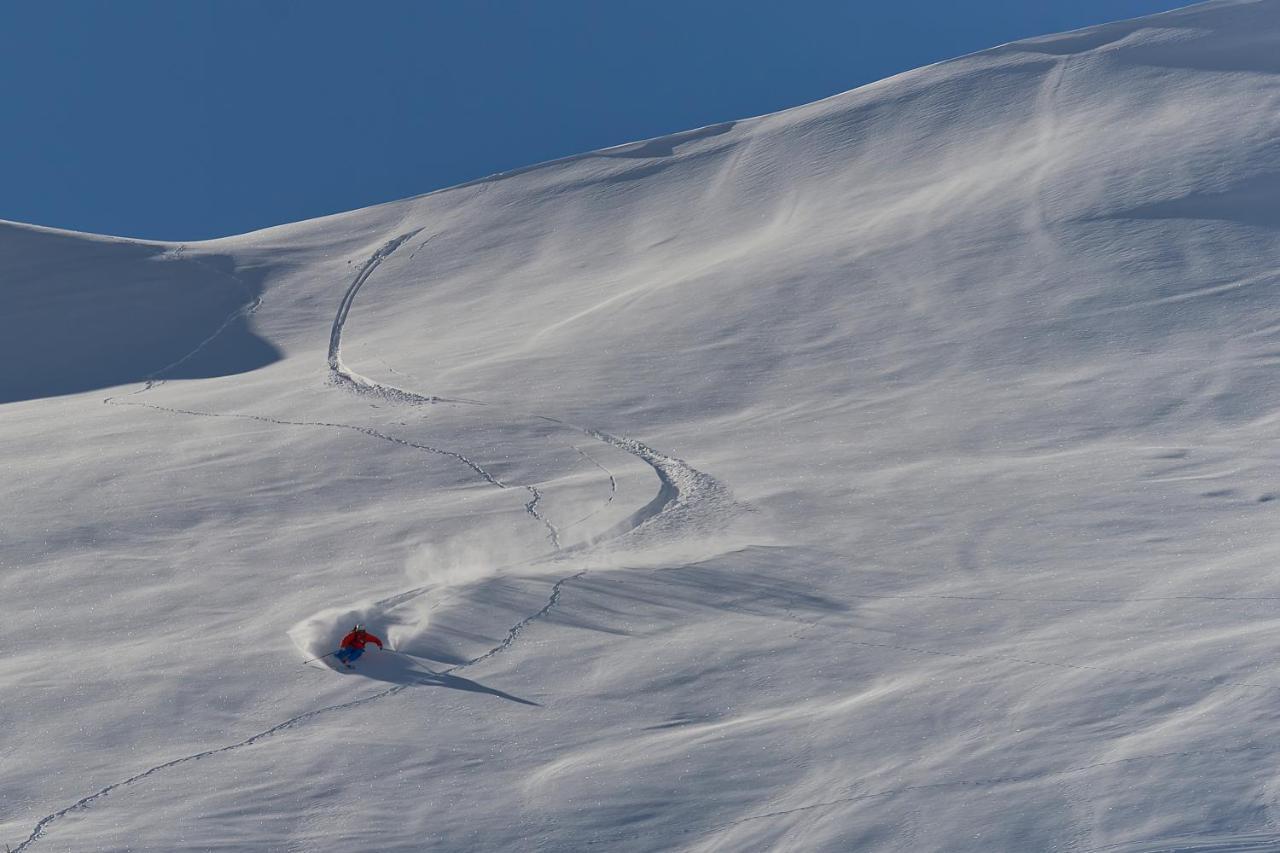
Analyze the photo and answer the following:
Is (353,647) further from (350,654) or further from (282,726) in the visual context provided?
(282,726)

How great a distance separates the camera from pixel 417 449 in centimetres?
1239

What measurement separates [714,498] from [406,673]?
3.15m

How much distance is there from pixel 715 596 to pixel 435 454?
4100mm

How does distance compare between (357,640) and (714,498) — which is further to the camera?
(714,498)

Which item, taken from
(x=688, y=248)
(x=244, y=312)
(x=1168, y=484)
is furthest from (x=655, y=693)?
(x=244, y=312)

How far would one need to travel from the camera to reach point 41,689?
27.4 ft

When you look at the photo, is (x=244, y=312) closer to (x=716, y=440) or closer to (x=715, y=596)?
(x=716, y=440)

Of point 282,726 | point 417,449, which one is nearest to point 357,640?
point 282,726

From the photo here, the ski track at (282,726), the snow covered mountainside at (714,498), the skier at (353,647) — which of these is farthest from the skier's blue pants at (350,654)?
the ski track at (282,726)

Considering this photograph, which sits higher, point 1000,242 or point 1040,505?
point 1000,242

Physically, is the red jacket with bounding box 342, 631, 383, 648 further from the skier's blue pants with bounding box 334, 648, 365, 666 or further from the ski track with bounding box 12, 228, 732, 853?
the ski track with bounding box 12, 228, 732, 853

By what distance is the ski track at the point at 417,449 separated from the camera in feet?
24.5

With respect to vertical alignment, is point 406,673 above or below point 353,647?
below

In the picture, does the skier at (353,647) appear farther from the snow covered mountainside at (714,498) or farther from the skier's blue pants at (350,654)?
the snow covered mountainside at (714,498)
